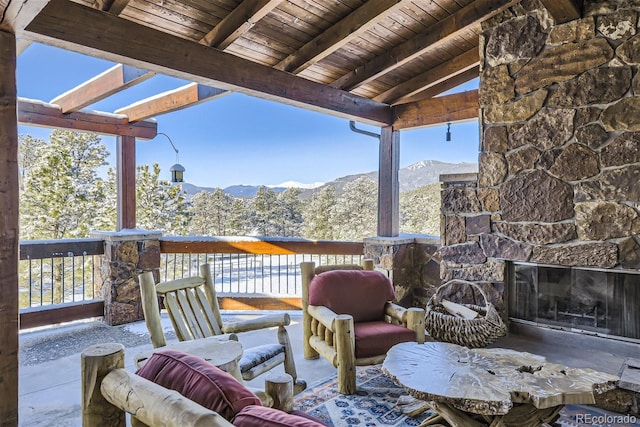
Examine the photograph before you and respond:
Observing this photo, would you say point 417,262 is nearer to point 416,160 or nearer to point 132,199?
point 132,199

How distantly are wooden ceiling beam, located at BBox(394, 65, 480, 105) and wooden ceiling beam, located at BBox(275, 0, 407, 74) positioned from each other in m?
1.59

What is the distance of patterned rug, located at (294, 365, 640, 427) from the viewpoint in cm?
247

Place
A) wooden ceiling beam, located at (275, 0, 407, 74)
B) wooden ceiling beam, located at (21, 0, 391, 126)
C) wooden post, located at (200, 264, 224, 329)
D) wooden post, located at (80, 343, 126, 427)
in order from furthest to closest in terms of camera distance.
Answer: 1. wooden ceiling beam, located at (275, 0, 407, 74)
2. wooden post, located at (200, 264, 224, 329)
3. wooden ceiling beam, located at (21, 0, 391, 126)
4. wooden post, located at (80, 343, 126, 427)

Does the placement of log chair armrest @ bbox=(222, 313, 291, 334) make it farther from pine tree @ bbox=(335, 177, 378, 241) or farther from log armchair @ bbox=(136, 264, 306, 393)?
pine tree @ bbox=(335, 177, 378, 241)

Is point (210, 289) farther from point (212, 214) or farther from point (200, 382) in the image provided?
point (212, 214)

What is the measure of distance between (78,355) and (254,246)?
83.7 inches

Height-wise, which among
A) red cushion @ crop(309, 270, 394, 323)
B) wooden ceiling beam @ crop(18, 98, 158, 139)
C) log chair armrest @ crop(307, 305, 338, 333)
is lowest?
log chair armrest @ crop(307, 305, 338, 333)

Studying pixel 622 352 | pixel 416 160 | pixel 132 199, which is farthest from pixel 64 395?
pixel 416 160

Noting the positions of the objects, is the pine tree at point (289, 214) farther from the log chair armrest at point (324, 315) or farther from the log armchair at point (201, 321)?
the log armchair at point (201, 321)

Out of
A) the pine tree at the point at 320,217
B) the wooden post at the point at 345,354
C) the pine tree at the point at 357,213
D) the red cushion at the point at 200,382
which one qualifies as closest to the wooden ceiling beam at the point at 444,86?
the wooden post at the point at 345,354

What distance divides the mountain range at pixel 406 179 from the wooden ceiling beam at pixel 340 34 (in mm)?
4088

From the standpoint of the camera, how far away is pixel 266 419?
0.94m

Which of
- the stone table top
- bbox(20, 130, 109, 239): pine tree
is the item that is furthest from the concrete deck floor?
bbox(20, 130, 109, 239): pine tree

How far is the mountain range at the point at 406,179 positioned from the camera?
403 inches
